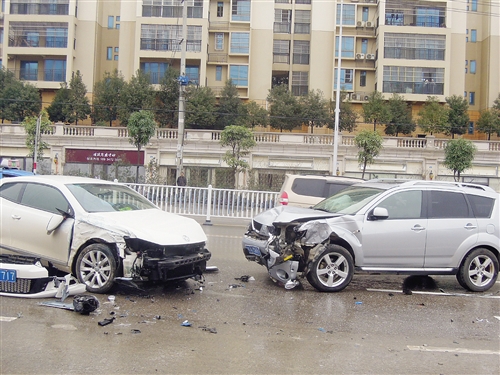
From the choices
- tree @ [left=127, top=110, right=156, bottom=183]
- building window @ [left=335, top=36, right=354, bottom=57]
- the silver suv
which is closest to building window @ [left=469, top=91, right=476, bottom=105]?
building window @ [left=335, top=36, right=354, bottom=57]

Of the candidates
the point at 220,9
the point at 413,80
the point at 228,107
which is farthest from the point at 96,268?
the point at 220,9

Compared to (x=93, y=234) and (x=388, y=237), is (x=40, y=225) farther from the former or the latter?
(x=388, y=237)

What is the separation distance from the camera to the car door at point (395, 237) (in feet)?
25.3

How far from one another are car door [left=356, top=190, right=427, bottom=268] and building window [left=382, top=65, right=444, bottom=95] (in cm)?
3762

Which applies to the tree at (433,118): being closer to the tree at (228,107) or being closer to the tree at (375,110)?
the tree at (375,110)

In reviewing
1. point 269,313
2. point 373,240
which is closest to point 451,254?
point 373,240

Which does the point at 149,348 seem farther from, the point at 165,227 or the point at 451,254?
the point at 451,254

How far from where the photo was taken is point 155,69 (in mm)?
44719

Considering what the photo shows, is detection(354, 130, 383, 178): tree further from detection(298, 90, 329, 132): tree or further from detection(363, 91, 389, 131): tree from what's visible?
detection(298, 90, 329, 132): tree

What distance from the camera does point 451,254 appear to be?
7.97 m

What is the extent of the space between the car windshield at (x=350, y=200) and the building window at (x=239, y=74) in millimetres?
36895

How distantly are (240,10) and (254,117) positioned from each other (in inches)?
432

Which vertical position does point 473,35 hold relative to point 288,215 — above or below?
above

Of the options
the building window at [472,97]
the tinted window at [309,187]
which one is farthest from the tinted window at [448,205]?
the building window at [472,97]
